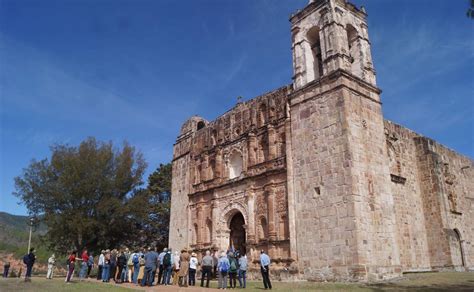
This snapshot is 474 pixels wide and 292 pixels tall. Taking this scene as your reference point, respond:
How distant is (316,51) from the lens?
65.6ft

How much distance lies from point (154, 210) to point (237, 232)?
45.5 feet

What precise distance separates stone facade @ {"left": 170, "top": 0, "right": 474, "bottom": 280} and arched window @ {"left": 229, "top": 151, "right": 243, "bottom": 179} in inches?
2.3

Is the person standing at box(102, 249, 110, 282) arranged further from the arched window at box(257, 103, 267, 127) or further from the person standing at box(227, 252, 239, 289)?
the arched window at box(257, 103, 267, 127)

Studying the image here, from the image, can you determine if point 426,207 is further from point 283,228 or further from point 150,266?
point 150,266

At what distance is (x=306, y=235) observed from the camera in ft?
53.7

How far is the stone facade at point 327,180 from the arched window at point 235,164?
59 mm

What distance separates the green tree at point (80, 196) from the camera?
24375 millimetres

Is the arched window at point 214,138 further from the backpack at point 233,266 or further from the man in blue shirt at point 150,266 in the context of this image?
the backpack at point 233,266

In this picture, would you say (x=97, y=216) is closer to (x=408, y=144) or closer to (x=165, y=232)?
(x=165, y=232)

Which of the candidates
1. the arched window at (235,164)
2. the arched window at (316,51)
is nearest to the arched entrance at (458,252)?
the arched window at (316,51)

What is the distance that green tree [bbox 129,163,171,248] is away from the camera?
26.9m

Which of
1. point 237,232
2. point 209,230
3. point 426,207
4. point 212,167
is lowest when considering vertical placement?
point 237,232

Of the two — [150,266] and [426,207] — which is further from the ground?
[426,207]

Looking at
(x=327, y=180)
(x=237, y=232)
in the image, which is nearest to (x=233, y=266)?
(x=327, y=180)
